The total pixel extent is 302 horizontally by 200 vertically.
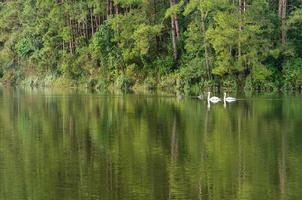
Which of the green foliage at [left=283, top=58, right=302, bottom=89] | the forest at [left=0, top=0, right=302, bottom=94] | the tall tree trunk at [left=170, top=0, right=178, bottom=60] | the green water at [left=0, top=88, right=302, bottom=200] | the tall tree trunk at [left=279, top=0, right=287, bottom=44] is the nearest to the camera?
the green water at [left=0, top=88, right=302, bottom=200]

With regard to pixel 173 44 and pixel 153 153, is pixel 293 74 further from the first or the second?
pixel 153 153

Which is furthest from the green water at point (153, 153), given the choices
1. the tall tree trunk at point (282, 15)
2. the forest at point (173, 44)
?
the tall tree trunk at point (282, 15)

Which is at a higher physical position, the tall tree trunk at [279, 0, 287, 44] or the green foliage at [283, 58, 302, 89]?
the tall tree trunk at [279, 0, 287, 44]

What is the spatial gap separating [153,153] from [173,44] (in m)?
41.8

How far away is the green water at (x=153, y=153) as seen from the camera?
18891 mm

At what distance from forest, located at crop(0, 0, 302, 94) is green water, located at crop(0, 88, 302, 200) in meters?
15.8

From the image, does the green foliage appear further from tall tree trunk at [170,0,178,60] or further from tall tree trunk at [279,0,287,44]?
tall tree trunk at [170,0,178,60]

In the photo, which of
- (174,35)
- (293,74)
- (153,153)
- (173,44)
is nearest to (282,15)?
(293,74)

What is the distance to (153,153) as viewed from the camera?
82.0 ft

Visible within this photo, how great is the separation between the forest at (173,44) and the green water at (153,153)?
15.8 metres

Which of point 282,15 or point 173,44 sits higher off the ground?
point 282,15

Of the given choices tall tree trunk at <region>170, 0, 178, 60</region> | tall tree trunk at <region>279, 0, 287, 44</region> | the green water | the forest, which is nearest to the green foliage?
the forest

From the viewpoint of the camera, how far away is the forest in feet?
193

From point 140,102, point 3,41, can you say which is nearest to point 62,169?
point 140,102
